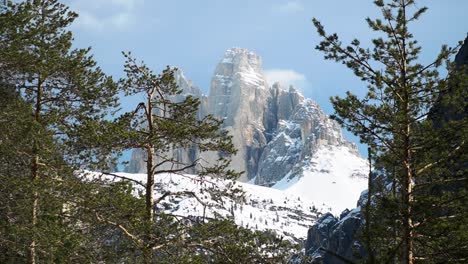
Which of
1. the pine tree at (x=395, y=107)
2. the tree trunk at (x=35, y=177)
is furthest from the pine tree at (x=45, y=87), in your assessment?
the pine tree at (x=395, y=107)

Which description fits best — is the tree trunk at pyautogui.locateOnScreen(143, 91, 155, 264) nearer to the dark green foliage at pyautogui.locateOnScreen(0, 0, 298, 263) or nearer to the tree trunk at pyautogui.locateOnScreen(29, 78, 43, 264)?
the dark green foliage at pyautogui.locateOnScreen(0, 0, 298, 263)

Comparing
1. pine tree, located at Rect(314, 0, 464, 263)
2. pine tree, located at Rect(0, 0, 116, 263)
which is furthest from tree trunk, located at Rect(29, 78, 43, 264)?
pine tree, located at Rect(314, 0, 464, 263)

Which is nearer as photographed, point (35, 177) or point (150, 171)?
point (150, 171)

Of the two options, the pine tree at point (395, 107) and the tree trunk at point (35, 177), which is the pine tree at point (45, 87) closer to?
the tree trunk at point (35, 177)

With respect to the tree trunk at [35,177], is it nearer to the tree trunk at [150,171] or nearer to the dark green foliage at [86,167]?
the dark green foliage at [86,167]

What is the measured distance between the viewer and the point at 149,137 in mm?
16469

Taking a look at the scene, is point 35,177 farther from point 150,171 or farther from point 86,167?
point 150,171

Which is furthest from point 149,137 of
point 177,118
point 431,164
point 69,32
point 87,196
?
point 431,164

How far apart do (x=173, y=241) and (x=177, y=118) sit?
4223mm

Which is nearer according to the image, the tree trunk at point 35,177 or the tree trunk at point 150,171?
the tree trunk at point 35,177

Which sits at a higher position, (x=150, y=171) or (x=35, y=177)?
(x=150, y=171)

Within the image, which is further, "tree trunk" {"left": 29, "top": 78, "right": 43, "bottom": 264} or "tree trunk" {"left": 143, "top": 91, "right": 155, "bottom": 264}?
"tree trunk" {"left": 143, "top": 91, "right": 155, "bottom": 264}

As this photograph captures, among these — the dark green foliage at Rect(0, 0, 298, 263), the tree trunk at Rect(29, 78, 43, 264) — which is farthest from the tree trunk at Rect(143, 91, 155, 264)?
the tree trunk at Rect(29, 78, 43, 264)

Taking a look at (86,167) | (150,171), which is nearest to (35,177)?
(86,167)
